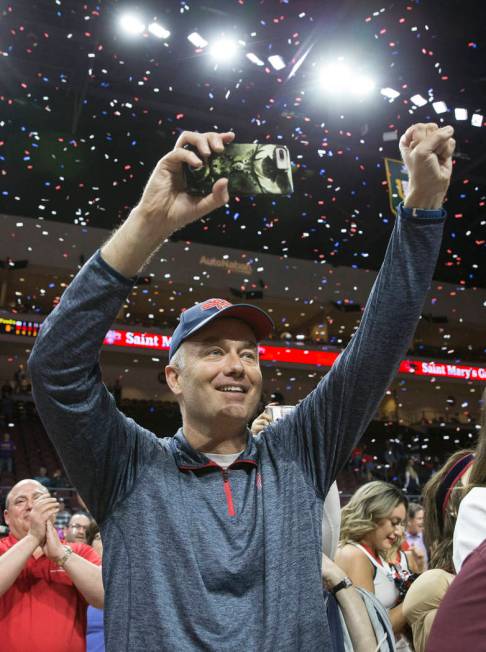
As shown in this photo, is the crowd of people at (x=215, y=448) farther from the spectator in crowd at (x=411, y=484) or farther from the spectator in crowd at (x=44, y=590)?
the spectator in crowd at (x=411, y=484)

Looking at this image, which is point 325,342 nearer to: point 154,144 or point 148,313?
point 148,313

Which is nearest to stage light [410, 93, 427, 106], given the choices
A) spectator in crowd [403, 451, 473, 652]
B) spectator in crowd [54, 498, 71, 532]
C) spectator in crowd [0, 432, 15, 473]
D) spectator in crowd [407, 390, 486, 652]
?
spectator in crowd [54, 498, 71, 532]

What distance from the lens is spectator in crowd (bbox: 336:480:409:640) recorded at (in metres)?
2.75

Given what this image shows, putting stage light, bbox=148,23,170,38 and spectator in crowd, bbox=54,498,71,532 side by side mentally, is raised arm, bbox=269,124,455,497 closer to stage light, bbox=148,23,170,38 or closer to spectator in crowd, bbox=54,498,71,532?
spectator in crowd, bbox=54,498,71,532

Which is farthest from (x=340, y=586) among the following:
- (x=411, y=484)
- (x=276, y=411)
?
(x=411, y=484)

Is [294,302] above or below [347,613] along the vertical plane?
above

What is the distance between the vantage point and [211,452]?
57.6 inches

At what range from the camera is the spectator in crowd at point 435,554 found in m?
2.14

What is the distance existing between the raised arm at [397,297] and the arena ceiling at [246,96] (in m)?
8.07

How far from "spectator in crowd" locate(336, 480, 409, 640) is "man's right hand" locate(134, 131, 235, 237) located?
1.96m

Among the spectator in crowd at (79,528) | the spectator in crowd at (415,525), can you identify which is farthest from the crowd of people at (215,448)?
the spectator in crowd at (415,525)

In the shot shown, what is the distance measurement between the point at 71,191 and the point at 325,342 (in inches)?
362

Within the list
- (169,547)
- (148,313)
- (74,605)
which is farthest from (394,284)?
(148,313)

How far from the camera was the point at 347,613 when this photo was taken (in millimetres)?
1797
